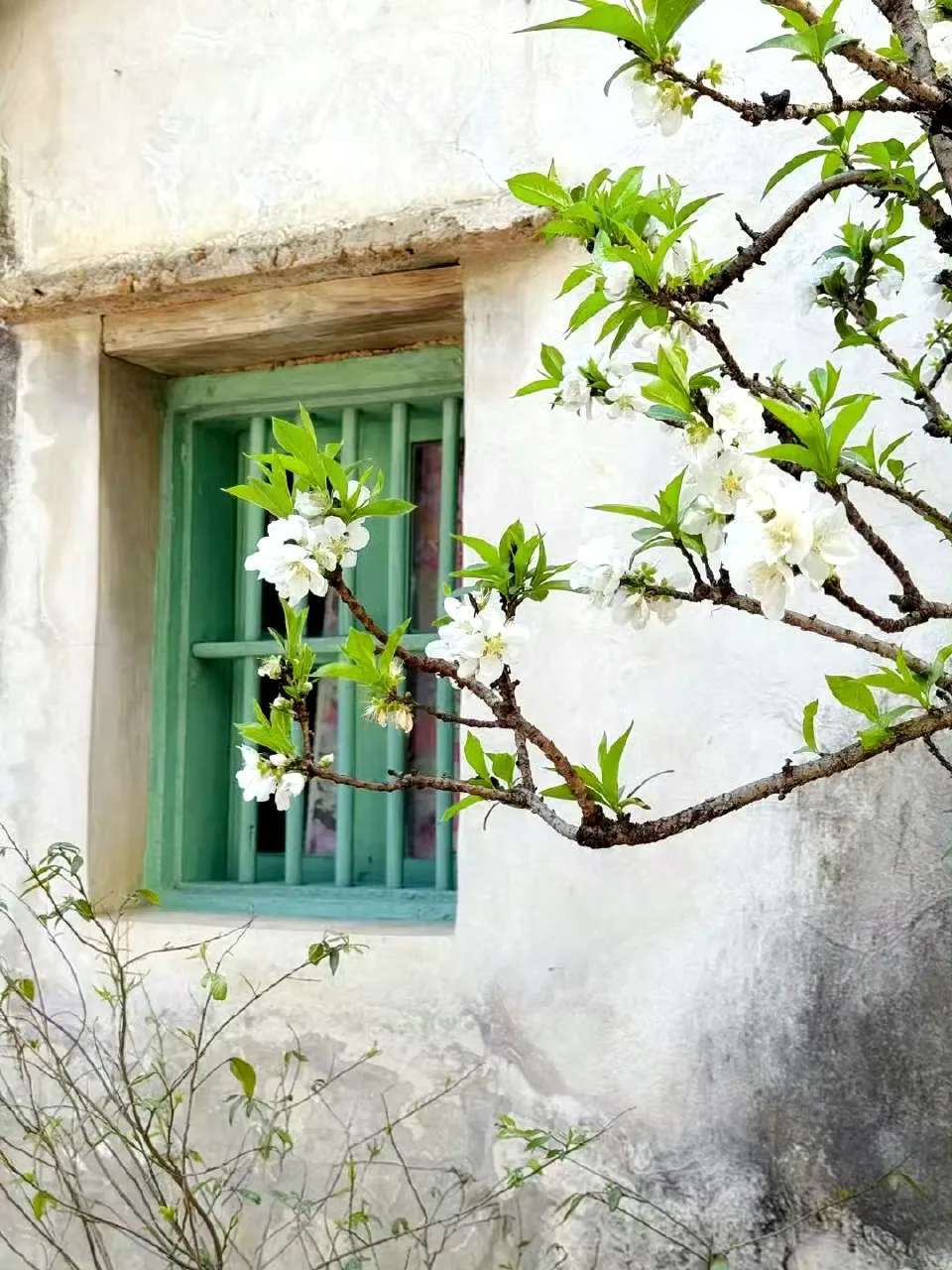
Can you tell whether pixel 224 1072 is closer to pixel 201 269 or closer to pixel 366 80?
pixel 201 269

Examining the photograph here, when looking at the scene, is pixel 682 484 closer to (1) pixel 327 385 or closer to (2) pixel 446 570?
(2) pixel 446 570

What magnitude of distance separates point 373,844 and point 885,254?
181 cm

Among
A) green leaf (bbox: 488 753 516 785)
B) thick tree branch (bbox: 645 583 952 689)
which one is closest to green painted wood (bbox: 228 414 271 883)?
green leaf (bbox: 488 753 516 785)

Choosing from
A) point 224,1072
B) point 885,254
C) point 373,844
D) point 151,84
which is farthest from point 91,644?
point 885,254

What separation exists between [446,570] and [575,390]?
138cm

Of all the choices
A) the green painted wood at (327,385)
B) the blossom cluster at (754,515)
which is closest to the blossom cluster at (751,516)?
the blossom cluster at (754,515)

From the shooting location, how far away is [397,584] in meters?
2.95

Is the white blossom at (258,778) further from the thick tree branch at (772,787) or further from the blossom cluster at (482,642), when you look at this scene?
the thick tree branch at (772,787)

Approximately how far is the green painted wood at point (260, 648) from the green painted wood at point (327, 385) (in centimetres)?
56

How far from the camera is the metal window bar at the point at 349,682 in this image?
2.90 m

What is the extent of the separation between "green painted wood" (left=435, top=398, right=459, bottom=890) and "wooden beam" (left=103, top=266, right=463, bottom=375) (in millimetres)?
222

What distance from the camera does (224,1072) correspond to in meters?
2.75

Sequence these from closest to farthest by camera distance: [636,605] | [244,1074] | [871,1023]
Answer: [636,605] → [871,1023] → [244,1074]

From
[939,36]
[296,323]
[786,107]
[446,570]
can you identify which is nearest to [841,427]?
[786,107]
